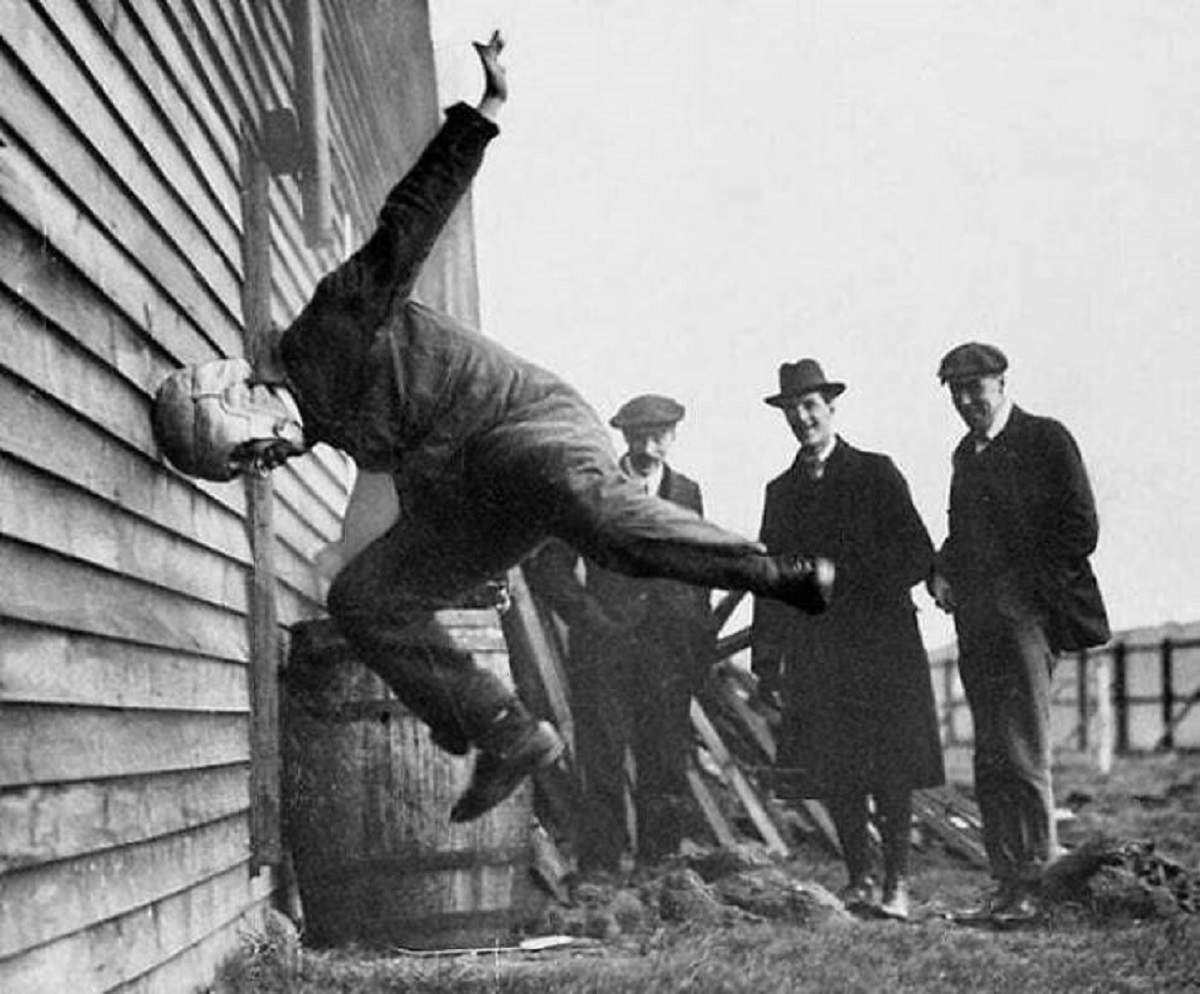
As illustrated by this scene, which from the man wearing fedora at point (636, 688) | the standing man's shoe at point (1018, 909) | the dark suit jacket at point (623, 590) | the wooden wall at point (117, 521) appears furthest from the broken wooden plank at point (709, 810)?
the wooden wall at point (117, 521)

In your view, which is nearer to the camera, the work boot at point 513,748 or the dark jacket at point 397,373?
the dark jacket at point 397,373

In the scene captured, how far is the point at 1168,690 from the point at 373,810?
12.3 metres

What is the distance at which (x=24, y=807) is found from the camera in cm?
269

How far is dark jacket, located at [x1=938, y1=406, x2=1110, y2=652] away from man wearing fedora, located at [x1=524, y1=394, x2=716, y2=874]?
1.34m

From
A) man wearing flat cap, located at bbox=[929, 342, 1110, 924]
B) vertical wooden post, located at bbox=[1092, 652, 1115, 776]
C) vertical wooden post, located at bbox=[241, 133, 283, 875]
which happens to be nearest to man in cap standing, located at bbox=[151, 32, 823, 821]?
vertical wooden post, located at bbox=[241, 133, 283, 875]

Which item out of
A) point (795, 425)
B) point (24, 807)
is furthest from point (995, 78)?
point (24, 807)

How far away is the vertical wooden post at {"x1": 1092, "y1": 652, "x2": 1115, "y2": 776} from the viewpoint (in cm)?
1460

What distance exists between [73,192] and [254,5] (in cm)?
275

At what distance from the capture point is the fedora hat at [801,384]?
6496mm

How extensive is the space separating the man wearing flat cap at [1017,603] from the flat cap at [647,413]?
1.30 m

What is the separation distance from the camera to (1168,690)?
50.4 ft

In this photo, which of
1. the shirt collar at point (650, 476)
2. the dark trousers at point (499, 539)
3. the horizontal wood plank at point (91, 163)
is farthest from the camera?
the shirt collar at point (650, 476)

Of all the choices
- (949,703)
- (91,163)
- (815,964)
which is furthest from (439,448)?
(949,703)

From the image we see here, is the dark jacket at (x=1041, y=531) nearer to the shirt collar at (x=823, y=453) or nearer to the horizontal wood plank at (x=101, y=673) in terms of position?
the shirt collar at (x=823, y=453)
